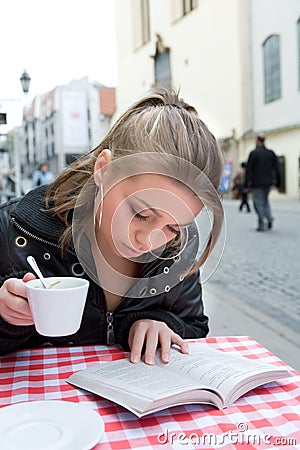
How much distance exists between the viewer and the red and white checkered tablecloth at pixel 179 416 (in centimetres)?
58

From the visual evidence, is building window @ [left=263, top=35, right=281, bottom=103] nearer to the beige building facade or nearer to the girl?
the beige building facade

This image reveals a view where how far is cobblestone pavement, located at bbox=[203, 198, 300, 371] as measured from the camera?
87.4 inches

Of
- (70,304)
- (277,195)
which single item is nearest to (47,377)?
(70,304)

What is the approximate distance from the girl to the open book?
49 millimetres

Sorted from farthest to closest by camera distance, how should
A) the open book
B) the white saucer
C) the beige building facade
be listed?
the beige building facade
the open book
the white saucer

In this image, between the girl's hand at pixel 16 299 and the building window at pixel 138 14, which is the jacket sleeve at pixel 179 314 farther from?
the building window at pixel 138 14

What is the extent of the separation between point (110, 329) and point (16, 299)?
26 cm

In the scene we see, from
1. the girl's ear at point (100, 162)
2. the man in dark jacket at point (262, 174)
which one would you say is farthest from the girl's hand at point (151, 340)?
the man in dark jacket at point (262, 174)

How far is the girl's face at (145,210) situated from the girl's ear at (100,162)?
→ 0.04m

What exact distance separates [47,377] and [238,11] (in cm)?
1270

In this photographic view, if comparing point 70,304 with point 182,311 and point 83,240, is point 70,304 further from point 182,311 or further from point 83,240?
point 182,311

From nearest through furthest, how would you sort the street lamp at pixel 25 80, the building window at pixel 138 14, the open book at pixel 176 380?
the open book at pixel 176 380 < the street lamp at pixel 25 80 < the building window at pixel 138 14

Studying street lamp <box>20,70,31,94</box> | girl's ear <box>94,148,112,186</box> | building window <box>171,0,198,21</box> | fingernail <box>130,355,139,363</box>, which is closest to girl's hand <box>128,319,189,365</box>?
fingernail <box>130,355,139,363</box>

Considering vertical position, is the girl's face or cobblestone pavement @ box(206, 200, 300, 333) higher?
the girl's face
